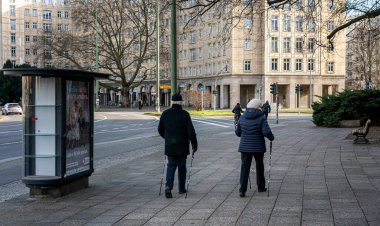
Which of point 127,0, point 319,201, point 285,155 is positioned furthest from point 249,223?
point 127,0

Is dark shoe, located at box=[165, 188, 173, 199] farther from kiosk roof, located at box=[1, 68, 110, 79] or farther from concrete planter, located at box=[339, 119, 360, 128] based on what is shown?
concrete planter, located at box=[339, 119, 360, 128]

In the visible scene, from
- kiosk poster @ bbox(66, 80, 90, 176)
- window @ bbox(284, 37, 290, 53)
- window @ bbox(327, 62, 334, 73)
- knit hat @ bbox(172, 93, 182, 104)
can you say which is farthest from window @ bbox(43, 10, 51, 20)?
knit hat @ bbox(172, 93, 182, 104)

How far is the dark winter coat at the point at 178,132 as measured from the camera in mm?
9109

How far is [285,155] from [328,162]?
2.13m

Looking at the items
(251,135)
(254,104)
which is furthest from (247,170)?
(254,104)

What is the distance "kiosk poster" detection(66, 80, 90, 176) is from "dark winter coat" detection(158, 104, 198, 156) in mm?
1609

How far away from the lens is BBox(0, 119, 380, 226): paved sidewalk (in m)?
7.23

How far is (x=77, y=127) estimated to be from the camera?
9.67 meters

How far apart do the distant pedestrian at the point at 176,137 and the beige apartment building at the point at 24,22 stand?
120614mm

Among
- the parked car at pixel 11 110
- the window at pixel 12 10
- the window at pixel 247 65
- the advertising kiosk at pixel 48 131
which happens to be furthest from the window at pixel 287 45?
the advertising kiosk at pixel 48 131

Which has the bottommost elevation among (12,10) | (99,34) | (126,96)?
(126,96)

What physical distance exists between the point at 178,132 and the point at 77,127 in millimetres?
1873

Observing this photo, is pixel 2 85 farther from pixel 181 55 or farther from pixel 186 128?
pixel 186 128

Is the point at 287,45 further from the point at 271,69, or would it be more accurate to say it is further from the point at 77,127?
the point at 77,127
